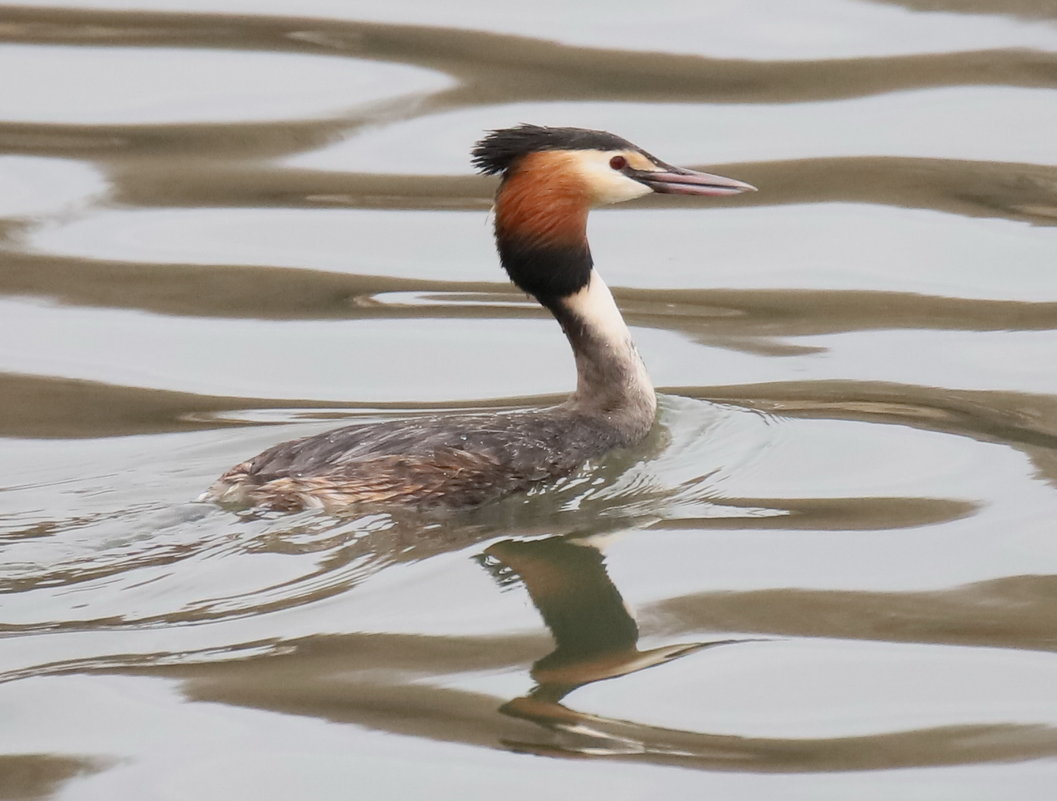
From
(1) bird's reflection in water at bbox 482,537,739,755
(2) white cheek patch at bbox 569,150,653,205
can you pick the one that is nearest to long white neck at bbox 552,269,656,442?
(2) white cheek patch at bbox 569,150,653,205

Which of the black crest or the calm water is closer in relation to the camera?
the calm water

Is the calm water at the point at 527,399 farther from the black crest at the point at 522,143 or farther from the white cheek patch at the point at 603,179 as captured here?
the black crest at the point at 522,143

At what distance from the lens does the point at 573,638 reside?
515cm

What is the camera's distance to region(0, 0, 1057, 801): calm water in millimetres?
4570

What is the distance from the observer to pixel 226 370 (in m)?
7.41

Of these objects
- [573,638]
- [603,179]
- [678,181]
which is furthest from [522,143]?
[573,638]

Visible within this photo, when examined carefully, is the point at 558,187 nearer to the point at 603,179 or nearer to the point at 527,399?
the point at 603,179

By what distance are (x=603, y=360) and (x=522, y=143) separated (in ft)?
2.71

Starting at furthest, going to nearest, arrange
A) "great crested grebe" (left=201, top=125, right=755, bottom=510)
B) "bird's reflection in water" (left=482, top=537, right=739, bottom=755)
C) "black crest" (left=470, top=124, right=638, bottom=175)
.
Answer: "black crest" (left=470, top=124, right=638, bottom=175) → "great crested grebe" (left=201, top=125, right=755, bottom=510) → "bird's reflection in water" (left=482, top=537, right=739, bottom=755)

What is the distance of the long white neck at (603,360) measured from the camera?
6855 millimetres

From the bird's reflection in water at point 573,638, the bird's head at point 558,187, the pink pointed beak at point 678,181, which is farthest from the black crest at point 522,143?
the bird's reflection in water at point 573,638

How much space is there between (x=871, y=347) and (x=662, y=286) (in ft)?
3.52

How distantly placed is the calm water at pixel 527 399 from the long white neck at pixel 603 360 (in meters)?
0.16

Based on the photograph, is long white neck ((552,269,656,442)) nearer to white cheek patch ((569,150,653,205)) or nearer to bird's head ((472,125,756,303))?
bird's head ((472,125,756,303))
